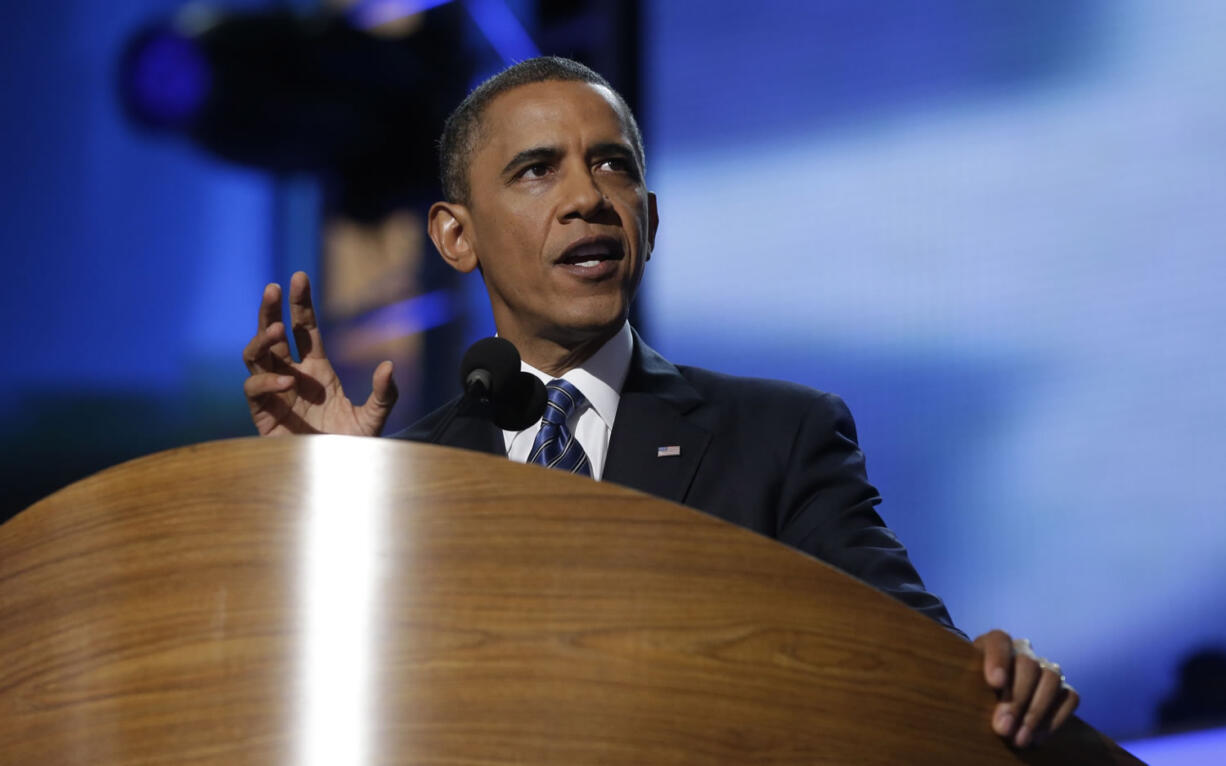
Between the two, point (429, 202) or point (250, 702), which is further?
point (429, 202)

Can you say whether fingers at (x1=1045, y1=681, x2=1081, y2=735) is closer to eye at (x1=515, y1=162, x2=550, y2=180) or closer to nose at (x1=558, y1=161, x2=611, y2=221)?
nose at (x1=558, y1=161, x2=611, y2=221)

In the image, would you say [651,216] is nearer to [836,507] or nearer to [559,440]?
[559,440]

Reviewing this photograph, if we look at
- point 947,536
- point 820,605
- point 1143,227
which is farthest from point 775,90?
point 820,605

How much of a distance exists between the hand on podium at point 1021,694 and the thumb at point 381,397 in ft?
2.49

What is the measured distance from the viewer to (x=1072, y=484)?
8.64ft

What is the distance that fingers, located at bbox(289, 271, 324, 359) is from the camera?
1399 mm

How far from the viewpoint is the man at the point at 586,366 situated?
145cm

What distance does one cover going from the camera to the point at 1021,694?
0.81m

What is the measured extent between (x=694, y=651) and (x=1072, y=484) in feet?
7.08

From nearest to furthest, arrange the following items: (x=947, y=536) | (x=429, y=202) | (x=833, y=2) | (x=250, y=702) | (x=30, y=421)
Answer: (x=250, y=702) → (x=30, y=421) → (x=947, y=536) → (x=833, y=2) → (x=429, y=202)

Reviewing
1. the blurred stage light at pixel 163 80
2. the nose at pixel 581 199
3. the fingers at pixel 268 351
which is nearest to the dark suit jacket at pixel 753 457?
the nose at pixel 581 199

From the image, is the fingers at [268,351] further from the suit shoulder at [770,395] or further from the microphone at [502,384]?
the suit shoulder at [770,395]

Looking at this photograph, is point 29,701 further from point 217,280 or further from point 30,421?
point 217,280

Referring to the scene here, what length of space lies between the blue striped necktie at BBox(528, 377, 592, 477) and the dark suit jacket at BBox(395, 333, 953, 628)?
0.13 ft
